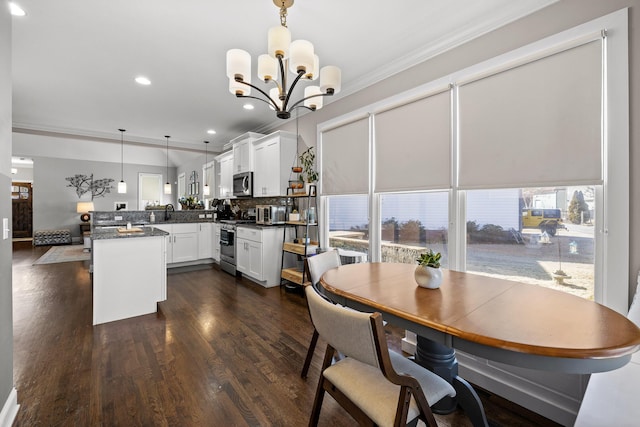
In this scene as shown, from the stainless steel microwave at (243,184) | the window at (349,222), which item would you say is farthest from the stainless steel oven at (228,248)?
the window at (349,222)

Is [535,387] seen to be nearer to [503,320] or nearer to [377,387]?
[503,320]

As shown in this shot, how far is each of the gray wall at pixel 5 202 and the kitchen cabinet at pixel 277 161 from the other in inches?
117

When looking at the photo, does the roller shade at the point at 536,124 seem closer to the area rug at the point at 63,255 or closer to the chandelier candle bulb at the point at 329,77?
the chandelier candle bulb at the point at 329,77

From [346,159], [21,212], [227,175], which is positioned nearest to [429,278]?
[346,159]

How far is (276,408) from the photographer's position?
169cm

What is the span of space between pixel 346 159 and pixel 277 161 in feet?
4.32

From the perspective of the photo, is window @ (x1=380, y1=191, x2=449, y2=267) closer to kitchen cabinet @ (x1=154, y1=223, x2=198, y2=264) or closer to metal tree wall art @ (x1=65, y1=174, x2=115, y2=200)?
kitchen cabinet @ (x1=154, y1=223, x2=198, y2=264)

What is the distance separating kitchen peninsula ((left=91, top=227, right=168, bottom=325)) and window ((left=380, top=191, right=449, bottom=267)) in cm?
269

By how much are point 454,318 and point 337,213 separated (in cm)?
278

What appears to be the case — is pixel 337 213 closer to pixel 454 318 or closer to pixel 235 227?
pixel 235 227

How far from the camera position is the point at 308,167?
13.1ft

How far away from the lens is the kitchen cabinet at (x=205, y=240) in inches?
224

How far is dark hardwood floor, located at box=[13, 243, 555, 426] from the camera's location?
1.64 meters

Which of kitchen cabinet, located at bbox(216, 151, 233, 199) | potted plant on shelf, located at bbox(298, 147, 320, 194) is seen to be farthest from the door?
potted plant on shelf, located at bbox(298, 147, 320, 194)
